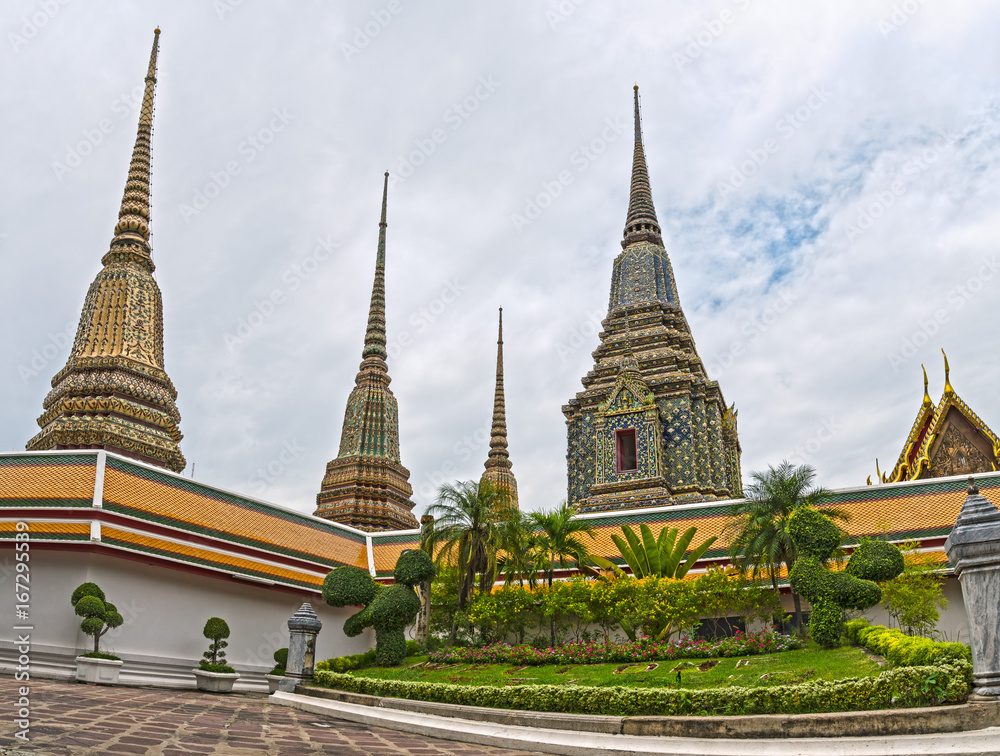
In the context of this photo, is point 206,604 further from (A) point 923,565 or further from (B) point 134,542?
(A) point 923,565

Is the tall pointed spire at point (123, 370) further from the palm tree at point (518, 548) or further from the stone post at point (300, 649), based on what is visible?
the palm tree at point (518, 548)

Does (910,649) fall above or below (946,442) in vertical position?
below

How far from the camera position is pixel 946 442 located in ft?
77.8

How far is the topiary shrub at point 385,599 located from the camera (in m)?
17.1

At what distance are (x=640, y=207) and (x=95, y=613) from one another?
2745 centimetres

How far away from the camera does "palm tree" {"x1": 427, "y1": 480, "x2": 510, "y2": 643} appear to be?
718 inches

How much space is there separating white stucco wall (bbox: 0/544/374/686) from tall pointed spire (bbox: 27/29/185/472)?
5.32 m

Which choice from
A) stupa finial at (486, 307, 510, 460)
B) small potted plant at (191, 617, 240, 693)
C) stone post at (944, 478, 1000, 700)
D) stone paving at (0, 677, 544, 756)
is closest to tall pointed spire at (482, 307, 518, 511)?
stupa finial at (486, 307, 510, 460)

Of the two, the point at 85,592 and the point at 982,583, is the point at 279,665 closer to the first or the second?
the point at 85,592

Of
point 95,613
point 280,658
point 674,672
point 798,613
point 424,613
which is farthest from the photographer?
point 424,613

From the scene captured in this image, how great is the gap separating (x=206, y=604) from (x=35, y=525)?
13.0 ft

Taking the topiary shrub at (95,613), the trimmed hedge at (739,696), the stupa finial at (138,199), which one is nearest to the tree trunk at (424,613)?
the trimmed hedge at (739,696)

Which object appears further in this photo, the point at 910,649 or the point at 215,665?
the point at 215,665

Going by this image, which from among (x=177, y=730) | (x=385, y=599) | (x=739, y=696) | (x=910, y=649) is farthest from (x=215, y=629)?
(x=910, y=649)
